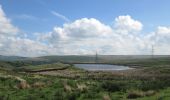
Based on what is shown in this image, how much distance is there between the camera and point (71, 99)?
27.3m

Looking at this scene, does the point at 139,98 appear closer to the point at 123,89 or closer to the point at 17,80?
the point at 123,89

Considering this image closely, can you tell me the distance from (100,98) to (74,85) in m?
11.0

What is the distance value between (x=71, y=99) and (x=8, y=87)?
11.4 metres

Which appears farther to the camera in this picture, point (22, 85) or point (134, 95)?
point (22, 85)

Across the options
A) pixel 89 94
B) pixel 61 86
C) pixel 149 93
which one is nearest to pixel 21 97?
pixel 89 94

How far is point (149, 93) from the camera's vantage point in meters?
28.1

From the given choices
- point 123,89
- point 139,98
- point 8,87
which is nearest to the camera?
point 139,98

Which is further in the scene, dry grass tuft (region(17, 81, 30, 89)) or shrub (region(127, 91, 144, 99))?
dry grass tuft (region(17, 81, 30, 89))

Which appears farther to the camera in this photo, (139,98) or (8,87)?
(8,87)

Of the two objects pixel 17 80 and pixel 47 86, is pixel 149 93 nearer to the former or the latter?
pixel 47 86

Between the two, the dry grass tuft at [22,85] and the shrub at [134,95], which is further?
the dry grass tuft at [22,85]

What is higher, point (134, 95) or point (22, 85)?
point (22, 85)

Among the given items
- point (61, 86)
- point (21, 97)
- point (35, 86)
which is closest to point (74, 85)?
point (61, 86)

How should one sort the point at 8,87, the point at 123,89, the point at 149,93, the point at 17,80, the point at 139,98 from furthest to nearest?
the point at 17,80, the point at 8,87, the point at 123,89, the point at 149,93, the point at 139,98
